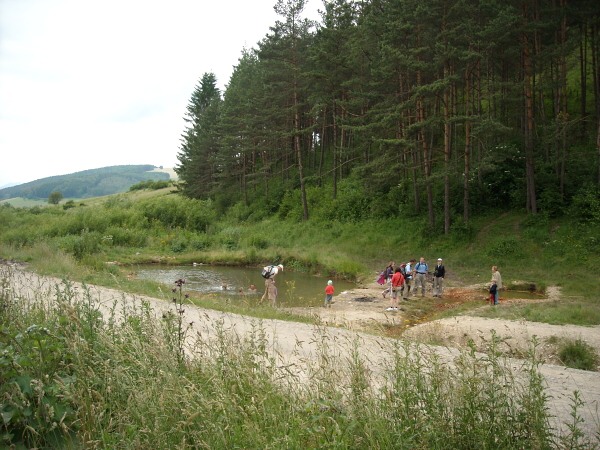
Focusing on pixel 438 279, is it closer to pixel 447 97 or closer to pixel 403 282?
pixel 403 282

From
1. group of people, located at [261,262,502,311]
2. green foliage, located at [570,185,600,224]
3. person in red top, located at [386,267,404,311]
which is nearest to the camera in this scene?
group of people, located at [261,262,502,311]

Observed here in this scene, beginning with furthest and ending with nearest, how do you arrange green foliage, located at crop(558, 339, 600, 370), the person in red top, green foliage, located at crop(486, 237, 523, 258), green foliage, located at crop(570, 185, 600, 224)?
green foliage, located at crop(486, 237, 523, 258) → green foliage, located at crop(570, 185, 600, 224) → the person in red top → green foliage, located at crop(558, 339, 600, 370)

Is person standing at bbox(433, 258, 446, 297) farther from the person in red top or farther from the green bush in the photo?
the green bush

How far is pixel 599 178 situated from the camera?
2211 centimetres

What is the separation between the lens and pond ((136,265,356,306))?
20.2 m

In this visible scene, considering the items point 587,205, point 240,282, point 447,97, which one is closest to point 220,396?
point 240,282

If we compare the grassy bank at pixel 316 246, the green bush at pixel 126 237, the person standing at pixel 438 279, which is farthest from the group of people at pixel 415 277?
the green bush at pixel 126 237

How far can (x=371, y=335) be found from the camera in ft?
31.7

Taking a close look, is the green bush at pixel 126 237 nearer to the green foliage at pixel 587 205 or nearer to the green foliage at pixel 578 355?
the green foliage at pixel 587 205

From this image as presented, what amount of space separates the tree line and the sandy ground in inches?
385

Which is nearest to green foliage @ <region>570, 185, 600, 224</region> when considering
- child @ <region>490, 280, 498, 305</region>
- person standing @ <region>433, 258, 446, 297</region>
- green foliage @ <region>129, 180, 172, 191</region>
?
person standing @ <region>433, 258, 446, 297</region>

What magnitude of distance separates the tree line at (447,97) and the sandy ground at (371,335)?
9768 millimetres

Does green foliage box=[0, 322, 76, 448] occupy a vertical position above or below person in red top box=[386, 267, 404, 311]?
above

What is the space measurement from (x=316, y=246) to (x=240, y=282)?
8.28m
